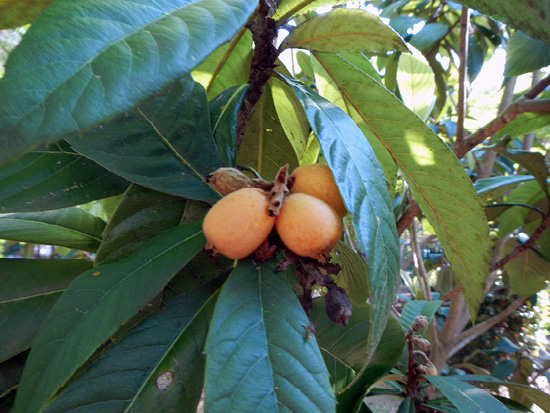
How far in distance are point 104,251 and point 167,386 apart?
27 cm

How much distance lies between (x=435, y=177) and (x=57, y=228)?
0.87 metres

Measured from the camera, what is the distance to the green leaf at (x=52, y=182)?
26.2 inches

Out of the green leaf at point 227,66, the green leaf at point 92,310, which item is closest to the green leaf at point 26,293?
the green leaf at point 92,310

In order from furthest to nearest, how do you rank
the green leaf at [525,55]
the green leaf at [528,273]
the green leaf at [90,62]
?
the green leaf at [528,273] < the green leaf at [525,55] < the green leaf at [90,62]

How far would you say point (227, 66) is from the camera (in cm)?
95

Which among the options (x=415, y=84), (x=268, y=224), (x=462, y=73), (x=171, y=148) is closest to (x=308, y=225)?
(x=268, y=224)

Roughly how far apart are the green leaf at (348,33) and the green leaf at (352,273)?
38 cm

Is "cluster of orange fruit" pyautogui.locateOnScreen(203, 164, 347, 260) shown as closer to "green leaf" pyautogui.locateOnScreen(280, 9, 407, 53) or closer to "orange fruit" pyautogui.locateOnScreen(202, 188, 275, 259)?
"orange fruit" pyautogui.locateOnScreen(202, 188, 275, 259)

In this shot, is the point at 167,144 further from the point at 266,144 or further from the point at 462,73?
the point at 462,73

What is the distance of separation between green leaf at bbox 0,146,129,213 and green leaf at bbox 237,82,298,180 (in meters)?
0.34

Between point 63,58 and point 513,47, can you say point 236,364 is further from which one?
point 513,47

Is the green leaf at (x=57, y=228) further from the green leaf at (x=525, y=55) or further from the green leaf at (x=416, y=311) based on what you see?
the green leaf at (x=525, y=55)

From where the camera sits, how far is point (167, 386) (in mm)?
593

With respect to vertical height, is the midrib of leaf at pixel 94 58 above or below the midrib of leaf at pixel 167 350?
above
